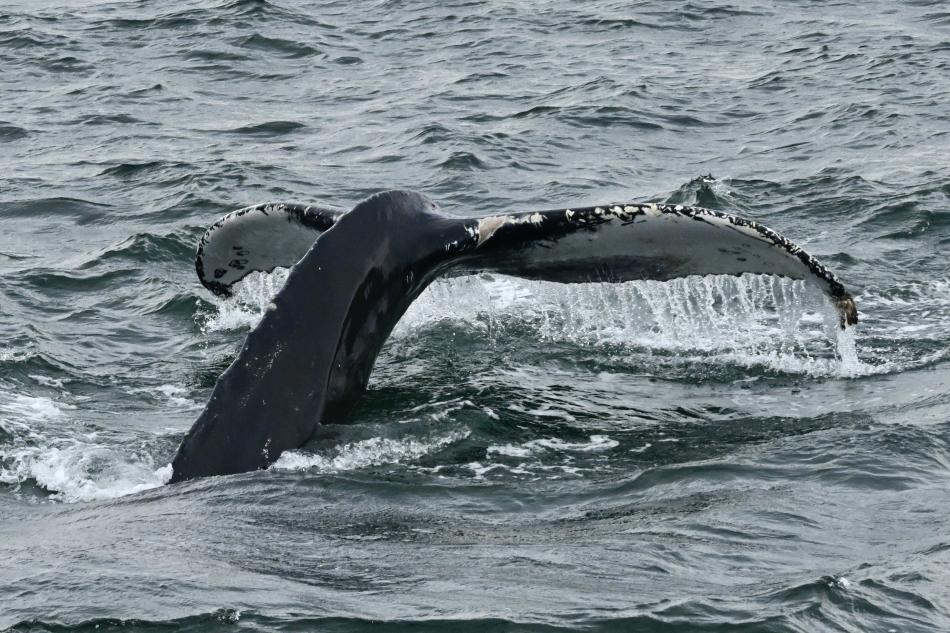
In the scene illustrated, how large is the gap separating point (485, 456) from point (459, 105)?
1310 centimetres

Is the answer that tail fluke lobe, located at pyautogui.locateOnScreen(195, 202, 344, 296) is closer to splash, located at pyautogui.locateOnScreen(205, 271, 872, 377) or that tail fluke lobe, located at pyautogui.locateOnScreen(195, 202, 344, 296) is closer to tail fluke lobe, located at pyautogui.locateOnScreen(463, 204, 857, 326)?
splash, located at pyautogui.locateOnScreen(205, 271, 872, 377)

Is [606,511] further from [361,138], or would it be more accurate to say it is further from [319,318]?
[361,138]

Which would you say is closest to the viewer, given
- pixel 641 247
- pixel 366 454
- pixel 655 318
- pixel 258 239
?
pixel 641 247

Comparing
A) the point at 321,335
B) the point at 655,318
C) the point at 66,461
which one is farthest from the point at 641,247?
the point at 66,461

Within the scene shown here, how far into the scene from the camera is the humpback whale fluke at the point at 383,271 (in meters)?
7.29

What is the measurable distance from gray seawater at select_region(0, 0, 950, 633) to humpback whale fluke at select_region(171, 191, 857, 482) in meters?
0.23

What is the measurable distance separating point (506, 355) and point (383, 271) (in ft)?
9.48

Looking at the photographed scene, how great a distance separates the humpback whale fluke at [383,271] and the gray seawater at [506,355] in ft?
0.76

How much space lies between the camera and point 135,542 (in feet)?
21.8

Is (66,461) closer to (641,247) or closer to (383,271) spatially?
(383,271)

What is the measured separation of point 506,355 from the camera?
417 inches

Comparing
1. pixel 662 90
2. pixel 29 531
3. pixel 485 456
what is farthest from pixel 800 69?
pixel 29 531

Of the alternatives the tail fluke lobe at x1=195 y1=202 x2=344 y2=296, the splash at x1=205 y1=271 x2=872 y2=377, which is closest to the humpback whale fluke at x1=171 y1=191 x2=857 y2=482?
the tail fluke lobe at x1=195 y1=202 x2=344 y2=296

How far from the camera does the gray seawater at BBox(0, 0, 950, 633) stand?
20.4ft
